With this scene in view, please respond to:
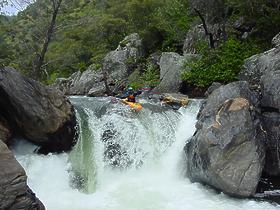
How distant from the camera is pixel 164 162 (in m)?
11.9

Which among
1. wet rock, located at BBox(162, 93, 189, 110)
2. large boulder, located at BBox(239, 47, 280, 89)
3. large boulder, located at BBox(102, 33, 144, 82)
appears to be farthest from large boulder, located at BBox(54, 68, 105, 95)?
large boulder, located at BBox(239, 47, 280, 89)

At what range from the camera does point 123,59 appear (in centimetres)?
2552

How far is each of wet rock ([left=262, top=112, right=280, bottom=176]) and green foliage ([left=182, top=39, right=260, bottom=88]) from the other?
5.77 m

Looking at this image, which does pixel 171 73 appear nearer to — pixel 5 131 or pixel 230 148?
pixel 230 148

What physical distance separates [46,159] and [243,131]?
569 cm

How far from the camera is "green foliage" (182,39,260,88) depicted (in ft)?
55.6

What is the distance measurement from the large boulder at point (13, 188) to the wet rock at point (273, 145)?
6675 mm

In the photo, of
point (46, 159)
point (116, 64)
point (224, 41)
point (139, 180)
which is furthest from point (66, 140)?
point (116, 64)

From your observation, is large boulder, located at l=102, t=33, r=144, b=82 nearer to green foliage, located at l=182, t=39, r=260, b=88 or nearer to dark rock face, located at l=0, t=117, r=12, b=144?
green foliage, located at l=182, t=39, r=260, b=88

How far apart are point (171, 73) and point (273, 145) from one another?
8737 mm

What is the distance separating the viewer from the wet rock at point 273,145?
10867 millimetres

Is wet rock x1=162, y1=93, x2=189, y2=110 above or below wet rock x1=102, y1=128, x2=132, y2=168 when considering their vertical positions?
above

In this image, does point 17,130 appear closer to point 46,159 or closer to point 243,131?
point 46,159

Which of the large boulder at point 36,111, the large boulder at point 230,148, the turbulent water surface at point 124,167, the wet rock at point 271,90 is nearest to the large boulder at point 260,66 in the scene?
the wet rock at point 271,90
